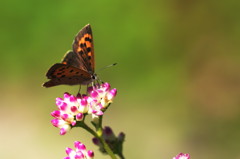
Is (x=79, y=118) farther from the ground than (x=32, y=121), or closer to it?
closer to it

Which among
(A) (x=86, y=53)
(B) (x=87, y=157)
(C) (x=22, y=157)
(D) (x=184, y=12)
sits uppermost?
(D) (x=184, y=12)

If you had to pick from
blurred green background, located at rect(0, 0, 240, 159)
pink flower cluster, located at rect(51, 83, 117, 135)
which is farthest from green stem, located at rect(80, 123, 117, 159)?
blurred green background, located at rect(0, 0, 240, 159)

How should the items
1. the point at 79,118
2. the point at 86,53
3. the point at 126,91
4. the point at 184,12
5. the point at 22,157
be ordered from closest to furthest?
the point at 79,118, the point at 86,53, the point at 22,157, the point at 126,91, the point at 184,12

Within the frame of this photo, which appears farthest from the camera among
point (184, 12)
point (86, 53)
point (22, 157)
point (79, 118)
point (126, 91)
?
point (184, 12)

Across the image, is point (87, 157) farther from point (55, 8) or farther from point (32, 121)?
point (55, 8)

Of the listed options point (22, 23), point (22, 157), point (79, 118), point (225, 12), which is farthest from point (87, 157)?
point (22, 23)

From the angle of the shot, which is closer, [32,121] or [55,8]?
[32,121]

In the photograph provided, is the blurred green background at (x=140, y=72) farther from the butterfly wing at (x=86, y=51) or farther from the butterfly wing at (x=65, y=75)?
the butterfly wing at (x=65, y=75)
